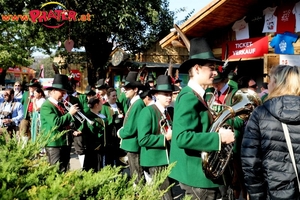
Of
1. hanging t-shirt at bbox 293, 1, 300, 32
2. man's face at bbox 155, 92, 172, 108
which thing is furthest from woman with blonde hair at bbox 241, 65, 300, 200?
hanging t-shirt at bbox 293, 1, 300, 32

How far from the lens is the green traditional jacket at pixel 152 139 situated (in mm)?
3949

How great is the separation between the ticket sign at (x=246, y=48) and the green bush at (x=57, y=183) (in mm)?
7445

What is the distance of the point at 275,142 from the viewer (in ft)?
8.24

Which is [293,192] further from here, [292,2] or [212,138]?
[292,2]

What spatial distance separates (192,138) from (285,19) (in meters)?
6.55

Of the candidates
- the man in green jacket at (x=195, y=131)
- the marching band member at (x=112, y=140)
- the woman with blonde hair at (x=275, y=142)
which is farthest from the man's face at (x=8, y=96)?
the woman with blonde hair at (x=275, y=142)

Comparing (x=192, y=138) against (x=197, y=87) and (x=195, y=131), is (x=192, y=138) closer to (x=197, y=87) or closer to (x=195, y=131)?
(x=195, y=131)

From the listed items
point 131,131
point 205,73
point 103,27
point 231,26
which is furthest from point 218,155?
point 103,27

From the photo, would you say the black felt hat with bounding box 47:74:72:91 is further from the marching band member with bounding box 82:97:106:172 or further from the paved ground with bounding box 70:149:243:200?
the paved ground with bounding box 70:149:243:200

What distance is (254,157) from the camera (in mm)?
2625

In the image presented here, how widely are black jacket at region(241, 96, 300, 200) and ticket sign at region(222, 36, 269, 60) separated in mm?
6283

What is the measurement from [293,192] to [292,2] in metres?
6.53

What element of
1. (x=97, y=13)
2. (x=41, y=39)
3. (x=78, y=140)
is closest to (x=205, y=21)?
(x=78, y=140)

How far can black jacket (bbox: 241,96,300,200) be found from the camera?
8.09 ft
